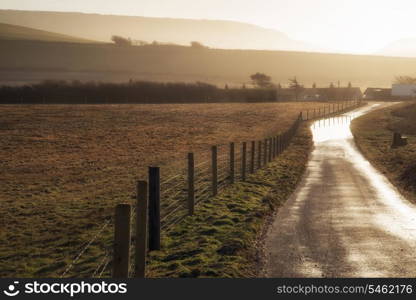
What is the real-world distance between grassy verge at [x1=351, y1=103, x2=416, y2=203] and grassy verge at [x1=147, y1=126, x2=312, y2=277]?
5.24m

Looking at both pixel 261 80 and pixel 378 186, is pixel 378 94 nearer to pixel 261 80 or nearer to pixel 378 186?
pixel 261 80

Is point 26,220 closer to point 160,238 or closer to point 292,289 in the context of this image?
point 160,238

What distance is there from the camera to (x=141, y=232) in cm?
1073

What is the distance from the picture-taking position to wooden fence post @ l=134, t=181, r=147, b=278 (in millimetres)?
10414

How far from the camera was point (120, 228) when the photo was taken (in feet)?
29.5

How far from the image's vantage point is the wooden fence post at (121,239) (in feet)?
29.3

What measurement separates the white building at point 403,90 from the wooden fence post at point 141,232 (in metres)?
143

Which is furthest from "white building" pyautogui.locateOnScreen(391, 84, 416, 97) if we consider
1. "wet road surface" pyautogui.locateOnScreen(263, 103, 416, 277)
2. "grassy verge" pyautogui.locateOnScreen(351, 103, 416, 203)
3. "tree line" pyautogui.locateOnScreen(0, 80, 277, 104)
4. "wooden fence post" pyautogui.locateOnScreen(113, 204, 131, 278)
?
"wooden fence post" pyautogui.locateOnScreen(113, 204, 131, 278)

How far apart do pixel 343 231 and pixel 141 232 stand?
6.91m

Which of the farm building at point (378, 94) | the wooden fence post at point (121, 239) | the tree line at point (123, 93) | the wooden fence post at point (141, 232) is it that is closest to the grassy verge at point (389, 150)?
the wooden fence post at point (141, 232)

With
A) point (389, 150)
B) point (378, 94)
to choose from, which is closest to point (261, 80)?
point (378, 94)

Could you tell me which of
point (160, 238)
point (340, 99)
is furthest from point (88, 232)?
point (340, 99)

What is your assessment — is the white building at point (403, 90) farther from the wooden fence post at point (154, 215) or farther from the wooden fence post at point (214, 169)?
the wooden fence post at point (154, 215)

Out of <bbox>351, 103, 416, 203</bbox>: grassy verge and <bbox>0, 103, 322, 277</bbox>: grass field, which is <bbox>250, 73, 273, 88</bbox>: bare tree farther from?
<bbox>0, 103, 322, 277</bbox>: grass field
